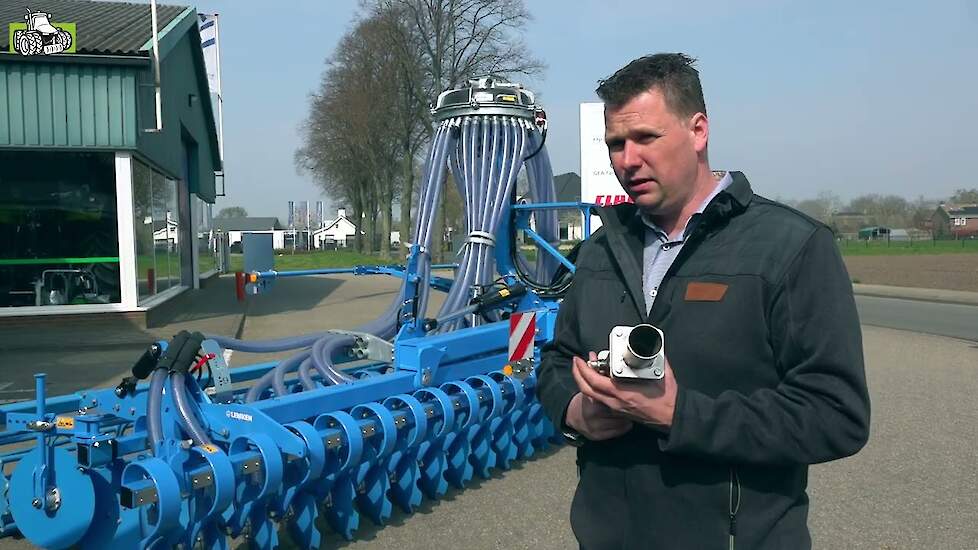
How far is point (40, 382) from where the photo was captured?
3.81 meters

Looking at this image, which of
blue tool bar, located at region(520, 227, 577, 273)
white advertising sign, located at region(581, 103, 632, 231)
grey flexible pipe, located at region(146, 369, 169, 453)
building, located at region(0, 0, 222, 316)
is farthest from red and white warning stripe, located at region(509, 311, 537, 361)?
white advertising sign, located at region(581, 103, 632, 231)

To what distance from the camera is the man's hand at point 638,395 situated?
1550 mm

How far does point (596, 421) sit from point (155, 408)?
8.76ft

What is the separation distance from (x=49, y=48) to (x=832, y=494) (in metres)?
12.2

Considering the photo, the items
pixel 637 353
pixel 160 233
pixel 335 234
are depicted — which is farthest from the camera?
pixel 335 234

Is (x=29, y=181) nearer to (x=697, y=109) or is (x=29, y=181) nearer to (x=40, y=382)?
(x=40, y=382)

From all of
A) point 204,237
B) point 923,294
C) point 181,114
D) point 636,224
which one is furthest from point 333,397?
point 204,237

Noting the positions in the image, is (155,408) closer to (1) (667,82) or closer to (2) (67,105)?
(1) (667,82)

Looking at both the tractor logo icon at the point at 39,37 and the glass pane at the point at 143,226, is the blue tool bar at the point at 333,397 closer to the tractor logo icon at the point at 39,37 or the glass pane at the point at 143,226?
the glass pane at the point at 143,226

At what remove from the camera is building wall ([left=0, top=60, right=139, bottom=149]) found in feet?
39.0

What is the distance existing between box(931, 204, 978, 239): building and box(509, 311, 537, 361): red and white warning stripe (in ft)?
236

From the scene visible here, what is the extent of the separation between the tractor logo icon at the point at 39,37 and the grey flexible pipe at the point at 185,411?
33.7ft

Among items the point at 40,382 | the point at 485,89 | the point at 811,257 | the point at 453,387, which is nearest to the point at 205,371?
the point at 40,382

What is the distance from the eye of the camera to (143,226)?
14039 millimetres
